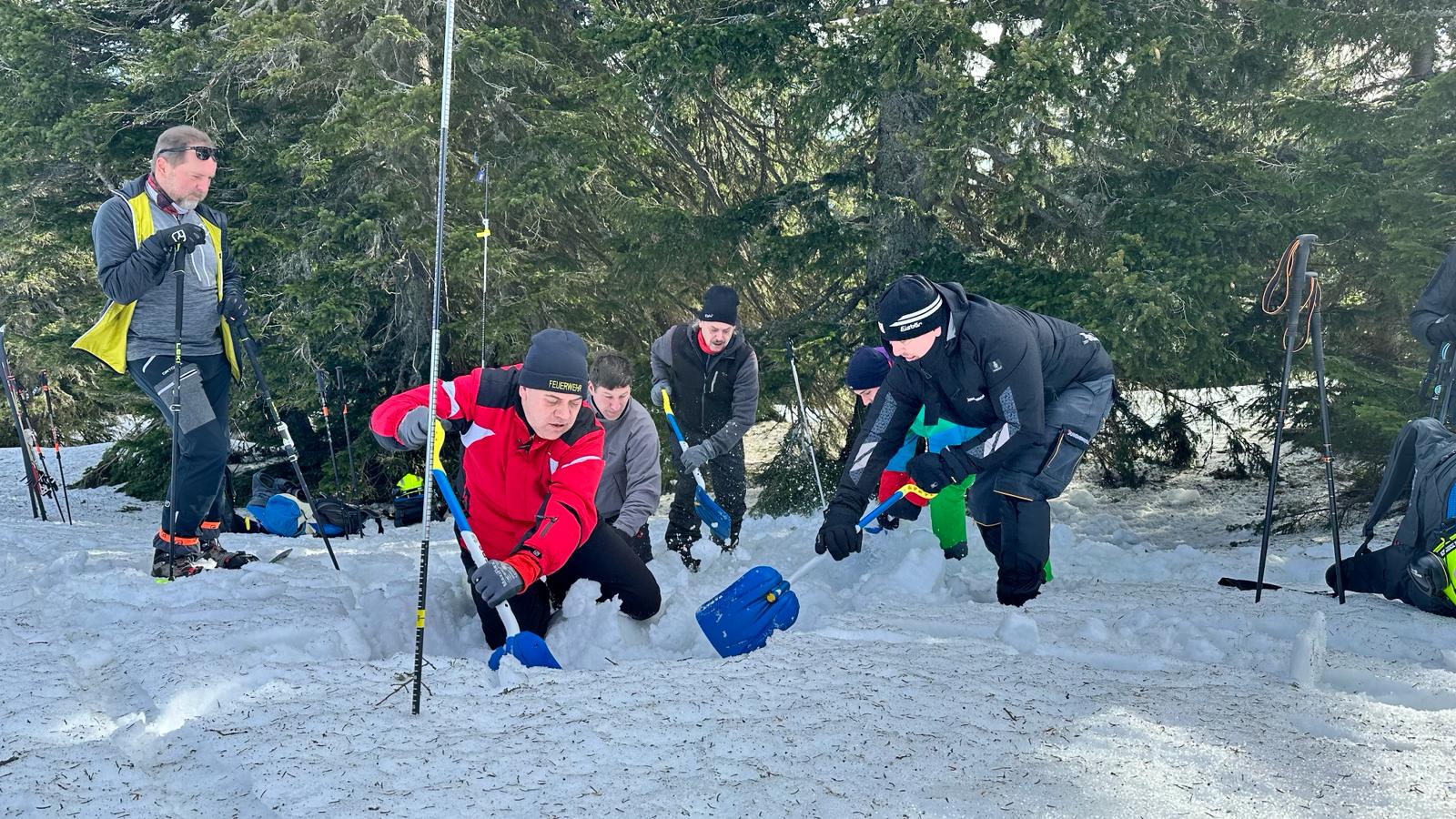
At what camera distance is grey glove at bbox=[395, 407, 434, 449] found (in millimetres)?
3863

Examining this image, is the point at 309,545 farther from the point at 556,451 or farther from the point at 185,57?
the point at 185,57

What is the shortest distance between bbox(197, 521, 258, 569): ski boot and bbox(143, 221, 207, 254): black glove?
1378mm

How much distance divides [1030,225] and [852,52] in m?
2.64

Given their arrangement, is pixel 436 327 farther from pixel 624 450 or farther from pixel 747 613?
pixel 624 450

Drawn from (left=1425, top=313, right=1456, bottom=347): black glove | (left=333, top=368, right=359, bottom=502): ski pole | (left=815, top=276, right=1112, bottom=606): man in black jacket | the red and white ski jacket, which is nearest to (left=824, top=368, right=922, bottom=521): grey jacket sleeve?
(left=815, top=276, right=1112, bottom=606): man in black jacket

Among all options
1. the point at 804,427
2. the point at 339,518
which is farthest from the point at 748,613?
the point at 339,518

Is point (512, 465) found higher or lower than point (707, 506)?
higher

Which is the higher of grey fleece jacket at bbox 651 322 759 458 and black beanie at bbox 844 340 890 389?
black beanie at bbox 844 340 890 389

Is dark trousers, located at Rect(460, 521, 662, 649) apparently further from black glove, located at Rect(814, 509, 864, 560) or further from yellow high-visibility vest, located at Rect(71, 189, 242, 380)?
yellow high-visibility vest, located at Rect(71, 189, 242, 380)

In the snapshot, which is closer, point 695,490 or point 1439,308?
point 1439,308

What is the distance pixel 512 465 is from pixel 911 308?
6.01 feet

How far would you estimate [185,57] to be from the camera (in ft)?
29.0


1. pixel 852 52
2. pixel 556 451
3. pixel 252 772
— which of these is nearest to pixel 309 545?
pixel 556 451

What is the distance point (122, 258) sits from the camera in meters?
4.60
